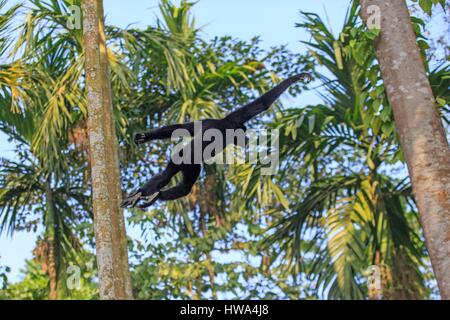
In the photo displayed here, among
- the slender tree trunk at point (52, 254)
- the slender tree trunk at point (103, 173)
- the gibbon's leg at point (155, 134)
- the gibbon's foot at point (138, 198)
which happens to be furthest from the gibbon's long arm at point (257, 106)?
the slender tree trunk at point (52, 254)

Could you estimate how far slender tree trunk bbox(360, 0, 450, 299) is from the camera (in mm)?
4445

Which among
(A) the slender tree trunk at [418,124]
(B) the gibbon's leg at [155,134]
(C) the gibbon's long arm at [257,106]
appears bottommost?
(A) the slender tree trunk at [418,124]

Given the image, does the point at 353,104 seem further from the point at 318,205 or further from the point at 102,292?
the point at 102,292

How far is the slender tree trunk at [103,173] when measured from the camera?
5926 millimetres

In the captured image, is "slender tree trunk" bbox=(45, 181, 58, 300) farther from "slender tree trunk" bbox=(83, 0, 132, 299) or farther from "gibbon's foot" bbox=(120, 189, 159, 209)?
"gibbon's foot" bbox=(120, 189, 159, 209)

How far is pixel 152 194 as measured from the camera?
6379mm

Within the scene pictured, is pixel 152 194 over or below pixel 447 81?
below

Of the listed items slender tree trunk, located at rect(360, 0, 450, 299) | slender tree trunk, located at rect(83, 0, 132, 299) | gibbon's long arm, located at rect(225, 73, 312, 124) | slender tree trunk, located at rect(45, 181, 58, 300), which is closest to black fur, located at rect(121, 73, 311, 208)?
gibbon's long arm, located at rect(225, 73, 312, 124)

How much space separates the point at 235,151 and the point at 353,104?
5.53ft

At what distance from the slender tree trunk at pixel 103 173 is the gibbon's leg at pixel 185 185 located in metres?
0.55

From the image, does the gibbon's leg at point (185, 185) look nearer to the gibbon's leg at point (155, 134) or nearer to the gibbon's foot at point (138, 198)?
the gibbon's foot at point (138, 198)

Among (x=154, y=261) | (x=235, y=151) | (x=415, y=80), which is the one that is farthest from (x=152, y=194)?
(x=154, y=261)

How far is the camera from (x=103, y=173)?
6.24 m

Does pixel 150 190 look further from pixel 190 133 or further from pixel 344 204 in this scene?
pixel 344 204
